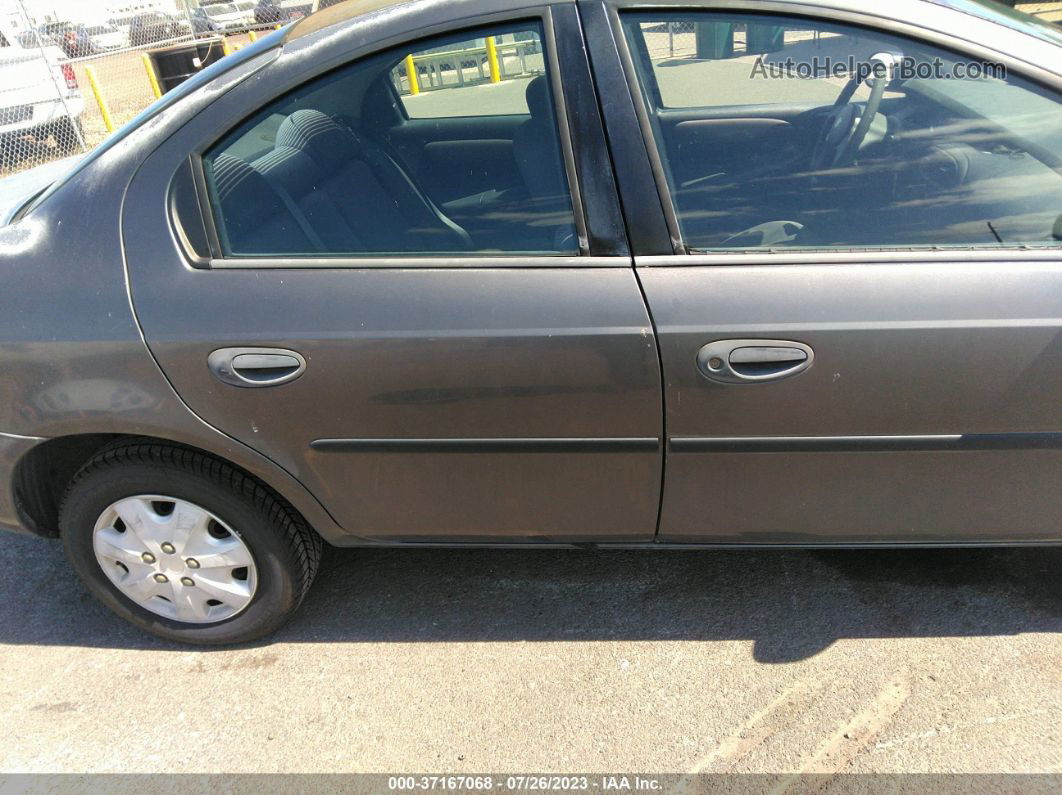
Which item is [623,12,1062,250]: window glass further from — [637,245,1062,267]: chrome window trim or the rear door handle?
the rear door handle

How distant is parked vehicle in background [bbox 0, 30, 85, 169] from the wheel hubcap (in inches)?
298

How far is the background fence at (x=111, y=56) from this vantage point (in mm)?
2020

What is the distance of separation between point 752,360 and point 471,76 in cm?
110

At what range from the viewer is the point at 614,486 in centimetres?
208

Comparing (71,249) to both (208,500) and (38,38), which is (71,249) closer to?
(208,500)

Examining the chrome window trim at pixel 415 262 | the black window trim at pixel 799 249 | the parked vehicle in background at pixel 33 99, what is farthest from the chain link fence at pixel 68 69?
the black window trim at pixel 799 249

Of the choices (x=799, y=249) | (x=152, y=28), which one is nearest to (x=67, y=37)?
(x=152, y=28)

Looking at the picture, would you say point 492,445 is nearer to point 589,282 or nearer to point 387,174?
point 589,282

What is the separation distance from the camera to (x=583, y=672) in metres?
2.29

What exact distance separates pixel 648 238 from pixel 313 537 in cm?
128

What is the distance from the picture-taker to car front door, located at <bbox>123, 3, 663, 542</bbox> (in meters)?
1.92

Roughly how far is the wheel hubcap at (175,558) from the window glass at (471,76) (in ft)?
4.16

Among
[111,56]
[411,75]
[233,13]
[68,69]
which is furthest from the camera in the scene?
[233,13]

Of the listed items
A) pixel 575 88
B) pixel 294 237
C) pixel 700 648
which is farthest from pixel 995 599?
pixel 294 237
